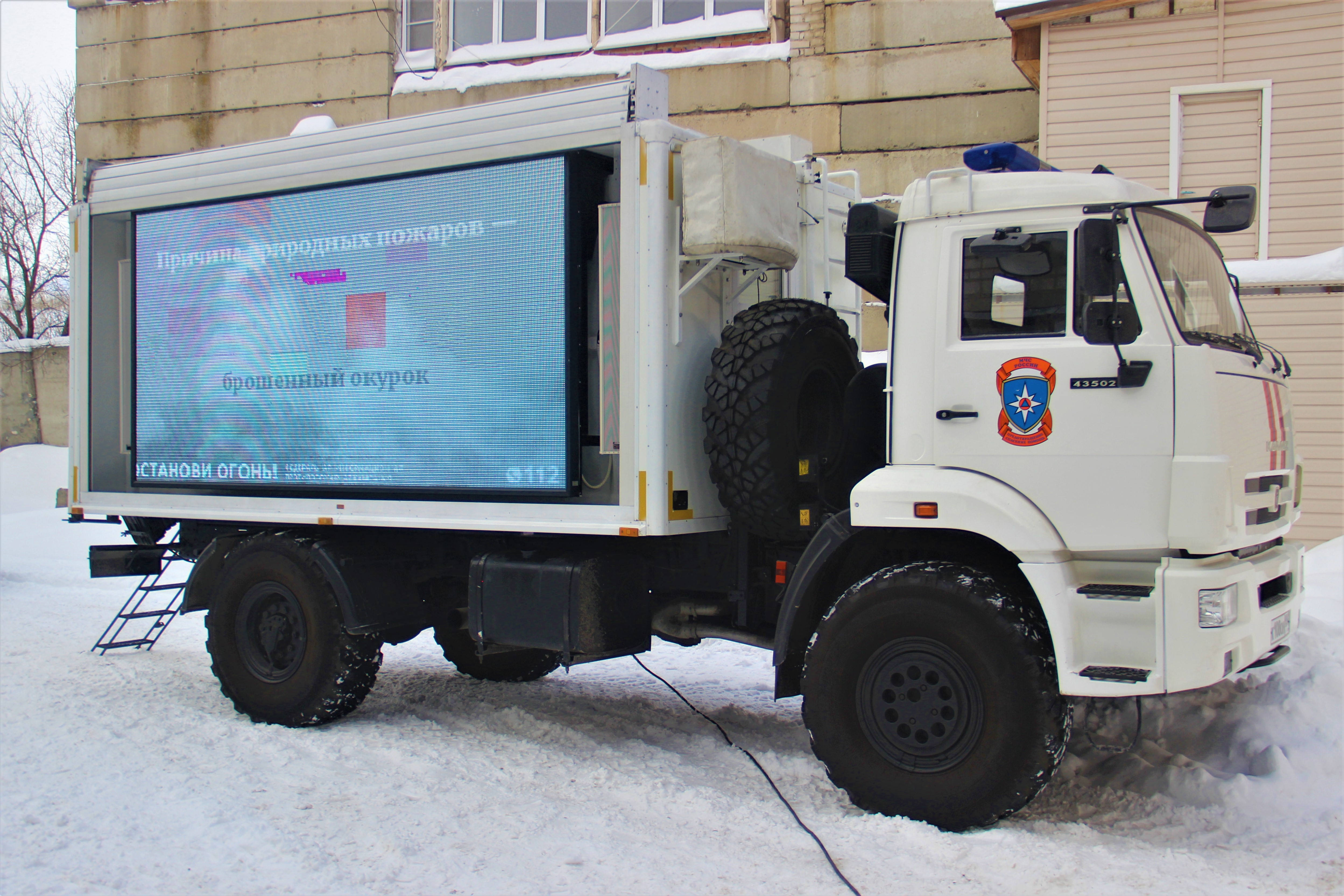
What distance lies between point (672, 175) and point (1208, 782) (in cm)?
375

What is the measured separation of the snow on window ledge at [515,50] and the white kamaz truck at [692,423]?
11.0m

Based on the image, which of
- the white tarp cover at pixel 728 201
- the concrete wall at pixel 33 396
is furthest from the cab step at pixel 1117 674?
the concrete wall at pixel 33 396

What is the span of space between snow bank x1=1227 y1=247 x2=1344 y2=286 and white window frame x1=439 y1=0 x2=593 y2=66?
1001cm

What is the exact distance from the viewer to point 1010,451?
471cm

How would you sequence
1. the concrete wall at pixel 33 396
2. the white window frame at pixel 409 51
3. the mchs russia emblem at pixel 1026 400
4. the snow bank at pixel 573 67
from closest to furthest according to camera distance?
the mchs russia emblem at pixel 1026 400 → the snow bank at pixel 573 67 → the white window frame at pixel 409 51 → the concrete wall at pixel 33 396

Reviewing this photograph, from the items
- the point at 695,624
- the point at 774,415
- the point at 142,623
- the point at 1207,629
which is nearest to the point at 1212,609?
the point at 1207,629

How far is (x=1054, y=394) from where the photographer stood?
A: 462 centimetres

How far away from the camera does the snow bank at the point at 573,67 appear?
645 inches

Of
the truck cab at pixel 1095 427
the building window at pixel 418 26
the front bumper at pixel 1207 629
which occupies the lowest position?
the front bumper at pixel 1207 629

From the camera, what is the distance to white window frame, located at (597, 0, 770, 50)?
1650 centimetres

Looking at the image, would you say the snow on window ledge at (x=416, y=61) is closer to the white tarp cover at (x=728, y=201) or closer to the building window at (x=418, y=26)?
the building window at (x=418, y=26)

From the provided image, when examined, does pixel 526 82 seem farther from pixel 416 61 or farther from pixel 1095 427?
pixel 1095 427

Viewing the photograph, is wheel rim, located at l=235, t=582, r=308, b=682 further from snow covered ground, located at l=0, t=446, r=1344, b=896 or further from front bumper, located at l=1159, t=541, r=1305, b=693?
front bumper, located at l=1159, t=541, r=1305, b=693

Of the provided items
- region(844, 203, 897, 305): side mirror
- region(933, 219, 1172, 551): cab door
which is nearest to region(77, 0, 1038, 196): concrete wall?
region(844, 203, 897, 305): side mirror
